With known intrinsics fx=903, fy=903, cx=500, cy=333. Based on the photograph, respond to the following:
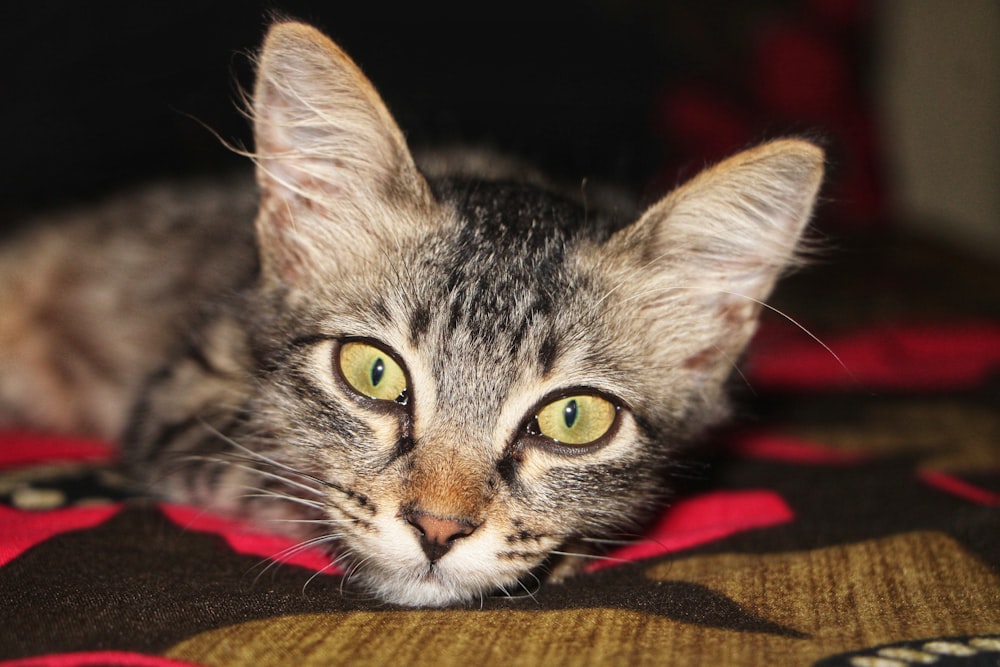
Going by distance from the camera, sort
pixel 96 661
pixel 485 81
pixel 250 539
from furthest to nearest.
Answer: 1. pixel 485 81
2. pixel 250 539
3. pixel 96 661

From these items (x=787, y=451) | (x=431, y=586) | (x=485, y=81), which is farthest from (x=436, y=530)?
(x=485, y=81)

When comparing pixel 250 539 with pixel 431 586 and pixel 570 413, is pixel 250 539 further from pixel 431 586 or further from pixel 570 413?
pixel 570 413

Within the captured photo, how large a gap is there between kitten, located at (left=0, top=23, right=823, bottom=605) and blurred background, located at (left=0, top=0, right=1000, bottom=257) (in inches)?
28.5

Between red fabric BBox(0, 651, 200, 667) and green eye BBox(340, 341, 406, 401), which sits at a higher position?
green eye BBox(340, 341, 406, 401)

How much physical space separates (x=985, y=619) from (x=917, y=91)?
16.6ft

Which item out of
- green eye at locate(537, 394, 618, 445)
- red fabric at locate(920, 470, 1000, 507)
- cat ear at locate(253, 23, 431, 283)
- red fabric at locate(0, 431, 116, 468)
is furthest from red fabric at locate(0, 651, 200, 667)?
red fabric at locate(920, 470, 1000, 507)

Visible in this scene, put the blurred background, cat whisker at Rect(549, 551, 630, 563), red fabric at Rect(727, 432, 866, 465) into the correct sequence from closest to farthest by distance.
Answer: cat whisker at Rect(549, 551, 630, 563) < red fabric at Rect(727, 432, 866, 465) < the blurred background

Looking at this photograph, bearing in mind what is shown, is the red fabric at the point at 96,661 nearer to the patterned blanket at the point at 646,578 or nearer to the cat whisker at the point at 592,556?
the patterned blanket at the point at 646,578

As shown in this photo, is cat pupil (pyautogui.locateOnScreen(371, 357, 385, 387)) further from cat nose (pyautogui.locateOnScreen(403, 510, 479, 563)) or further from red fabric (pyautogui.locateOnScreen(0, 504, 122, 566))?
red fabric (pyautogui.locateOnScreen(0, 504, 122, 566))

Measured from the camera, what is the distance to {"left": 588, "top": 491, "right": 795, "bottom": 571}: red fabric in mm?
1423

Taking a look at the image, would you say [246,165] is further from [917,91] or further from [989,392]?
[917,91]

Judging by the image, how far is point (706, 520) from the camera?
5.04 ft

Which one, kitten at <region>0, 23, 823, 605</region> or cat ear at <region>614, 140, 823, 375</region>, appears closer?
kitten at <region>0, 23, 823, 605</region>

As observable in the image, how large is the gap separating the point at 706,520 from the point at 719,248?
0.46m
